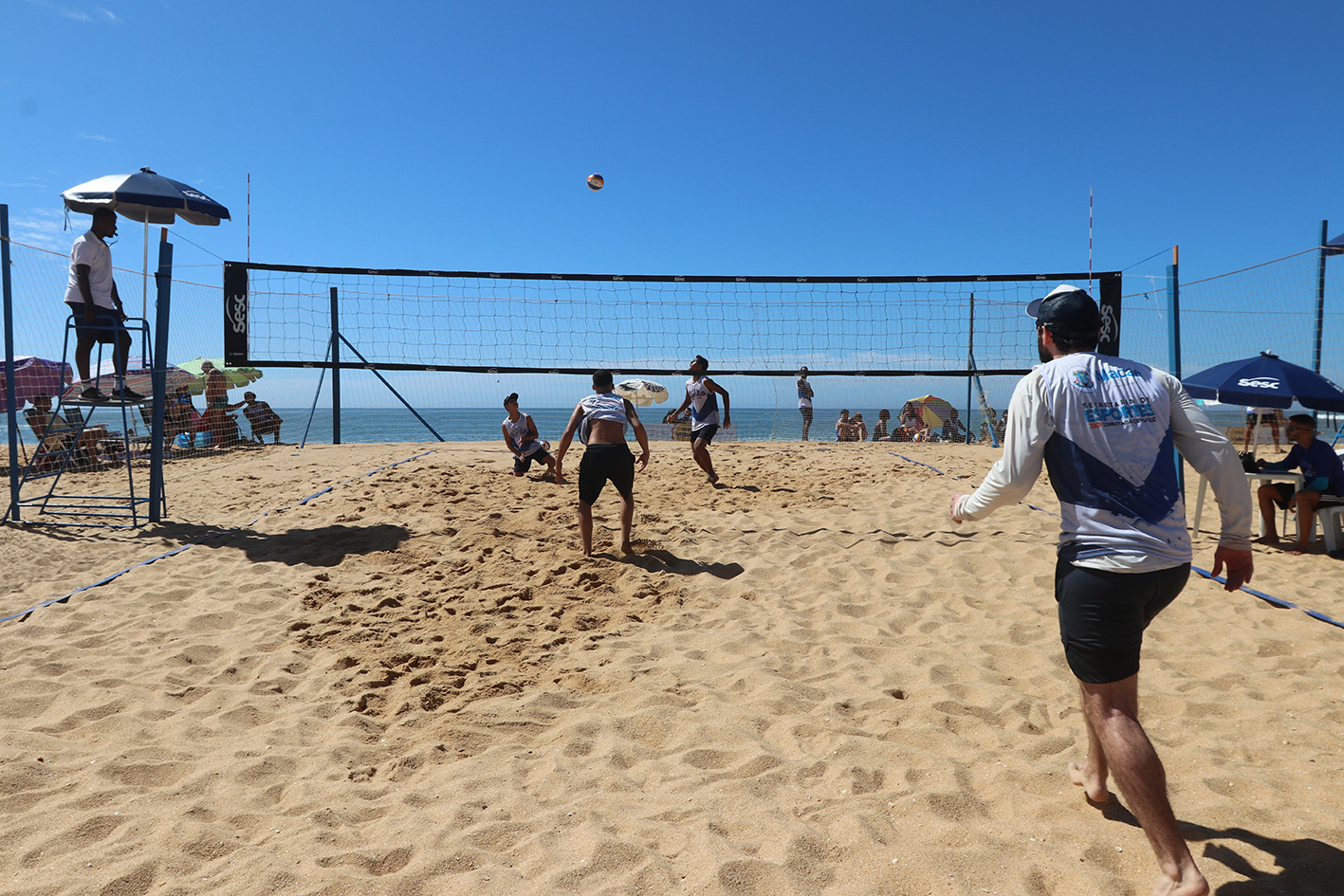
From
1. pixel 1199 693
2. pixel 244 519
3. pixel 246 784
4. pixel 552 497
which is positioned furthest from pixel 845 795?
pixel 244 519

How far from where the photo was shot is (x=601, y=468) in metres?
4.50

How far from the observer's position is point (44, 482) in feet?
22.9

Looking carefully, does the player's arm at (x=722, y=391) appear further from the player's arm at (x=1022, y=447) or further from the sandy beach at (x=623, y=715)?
the player's arm at (x=1022, y=447)

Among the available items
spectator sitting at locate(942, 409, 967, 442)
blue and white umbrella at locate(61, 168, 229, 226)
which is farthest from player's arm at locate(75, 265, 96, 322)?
spectator sitting at locate(942, 409, 967, 442)

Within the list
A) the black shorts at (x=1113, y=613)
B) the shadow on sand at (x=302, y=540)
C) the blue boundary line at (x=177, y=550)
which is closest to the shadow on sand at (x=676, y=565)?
the shadow on sand at (x=302, y=540)

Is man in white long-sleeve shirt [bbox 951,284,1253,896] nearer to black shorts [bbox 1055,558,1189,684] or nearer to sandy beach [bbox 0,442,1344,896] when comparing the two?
black shorts [bbox 1055,558,1189,684]

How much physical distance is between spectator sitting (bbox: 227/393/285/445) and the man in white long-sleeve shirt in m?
10.3

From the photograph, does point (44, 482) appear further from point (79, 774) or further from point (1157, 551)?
point (1157, 551)

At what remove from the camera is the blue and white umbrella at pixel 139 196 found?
4.89m

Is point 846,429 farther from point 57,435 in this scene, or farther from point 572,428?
point 57,435

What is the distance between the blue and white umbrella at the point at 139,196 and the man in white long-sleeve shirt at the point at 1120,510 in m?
5.47

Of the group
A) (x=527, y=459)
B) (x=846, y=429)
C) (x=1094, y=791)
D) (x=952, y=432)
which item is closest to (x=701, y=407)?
(x=527, y=459)

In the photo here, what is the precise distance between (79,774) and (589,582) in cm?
233

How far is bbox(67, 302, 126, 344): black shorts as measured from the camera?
196 inches
